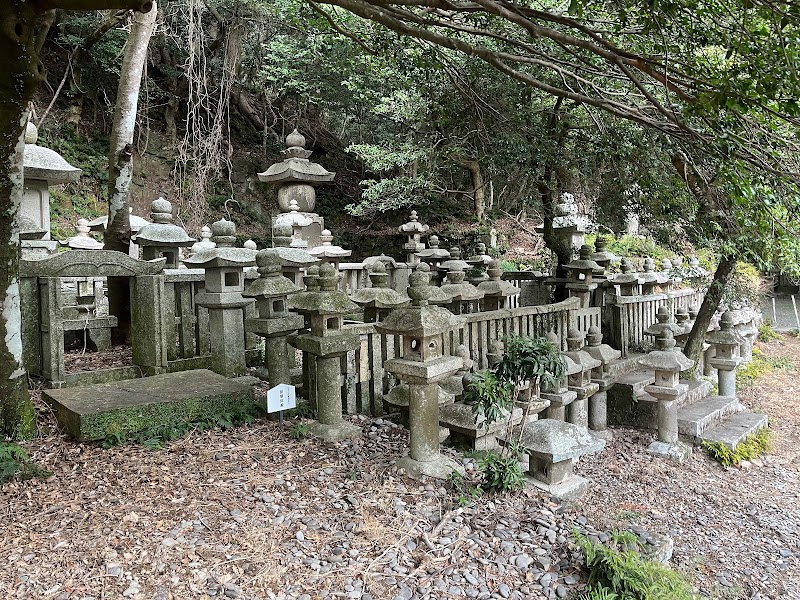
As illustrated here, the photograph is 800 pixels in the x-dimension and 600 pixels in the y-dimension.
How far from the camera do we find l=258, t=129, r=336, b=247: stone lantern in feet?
35.4

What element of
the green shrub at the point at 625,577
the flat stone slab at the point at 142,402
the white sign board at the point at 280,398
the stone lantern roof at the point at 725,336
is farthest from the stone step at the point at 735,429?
the flat stone slab at the point at 142,402

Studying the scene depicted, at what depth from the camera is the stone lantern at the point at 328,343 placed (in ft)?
13.9

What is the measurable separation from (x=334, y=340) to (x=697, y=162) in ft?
10.5

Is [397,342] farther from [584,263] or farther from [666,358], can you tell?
[584,263]

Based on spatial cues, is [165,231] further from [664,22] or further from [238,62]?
[238,62]

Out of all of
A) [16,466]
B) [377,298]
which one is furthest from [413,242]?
[16,466]

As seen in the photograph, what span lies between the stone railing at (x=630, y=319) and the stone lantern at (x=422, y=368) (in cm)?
468

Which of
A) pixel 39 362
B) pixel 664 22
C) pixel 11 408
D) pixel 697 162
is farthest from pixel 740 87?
pixel 39 362

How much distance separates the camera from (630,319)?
801 cm

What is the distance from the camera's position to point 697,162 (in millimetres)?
4227

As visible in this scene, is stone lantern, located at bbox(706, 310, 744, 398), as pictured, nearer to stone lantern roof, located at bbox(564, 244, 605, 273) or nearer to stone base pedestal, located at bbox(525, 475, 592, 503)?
stone lantern roof, located at bbox(564, 244, 605, 273)

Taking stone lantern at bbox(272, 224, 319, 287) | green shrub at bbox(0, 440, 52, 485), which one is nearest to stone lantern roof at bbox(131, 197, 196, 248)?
stone lantern at bbox(272, 224, 319, 287)

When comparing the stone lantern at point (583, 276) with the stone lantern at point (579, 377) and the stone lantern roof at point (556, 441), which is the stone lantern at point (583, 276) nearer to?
the stone lantern at point (579, 377)

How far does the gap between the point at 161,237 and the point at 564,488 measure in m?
5.08
